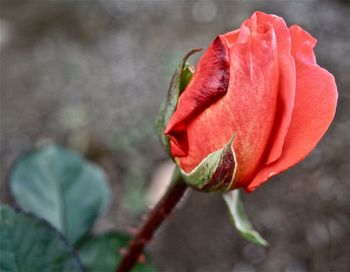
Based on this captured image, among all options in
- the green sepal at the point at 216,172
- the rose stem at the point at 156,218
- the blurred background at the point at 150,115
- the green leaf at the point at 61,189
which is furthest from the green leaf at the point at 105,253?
the blurred background at the point at 150,115

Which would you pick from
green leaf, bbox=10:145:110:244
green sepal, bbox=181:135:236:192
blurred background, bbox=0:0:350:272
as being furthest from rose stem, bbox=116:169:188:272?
blurred background, bbox=0:0:350:272

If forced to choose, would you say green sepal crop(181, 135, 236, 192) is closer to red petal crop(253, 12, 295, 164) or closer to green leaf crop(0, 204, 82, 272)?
red petal crop(253, 12, 295, 164)

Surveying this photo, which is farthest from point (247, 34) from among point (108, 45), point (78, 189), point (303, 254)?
point (108, 45)

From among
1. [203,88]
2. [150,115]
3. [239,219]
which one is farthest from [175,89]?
[150,115]

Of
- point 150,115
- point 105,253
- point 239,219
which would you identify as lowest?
point 150,115

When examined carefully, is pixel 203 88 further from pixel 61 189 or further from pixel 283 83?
pixel 61 189

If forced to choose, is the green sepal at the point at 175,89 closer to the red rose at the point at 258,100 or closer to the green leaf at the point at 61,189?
the red rose at the point at 258,100
